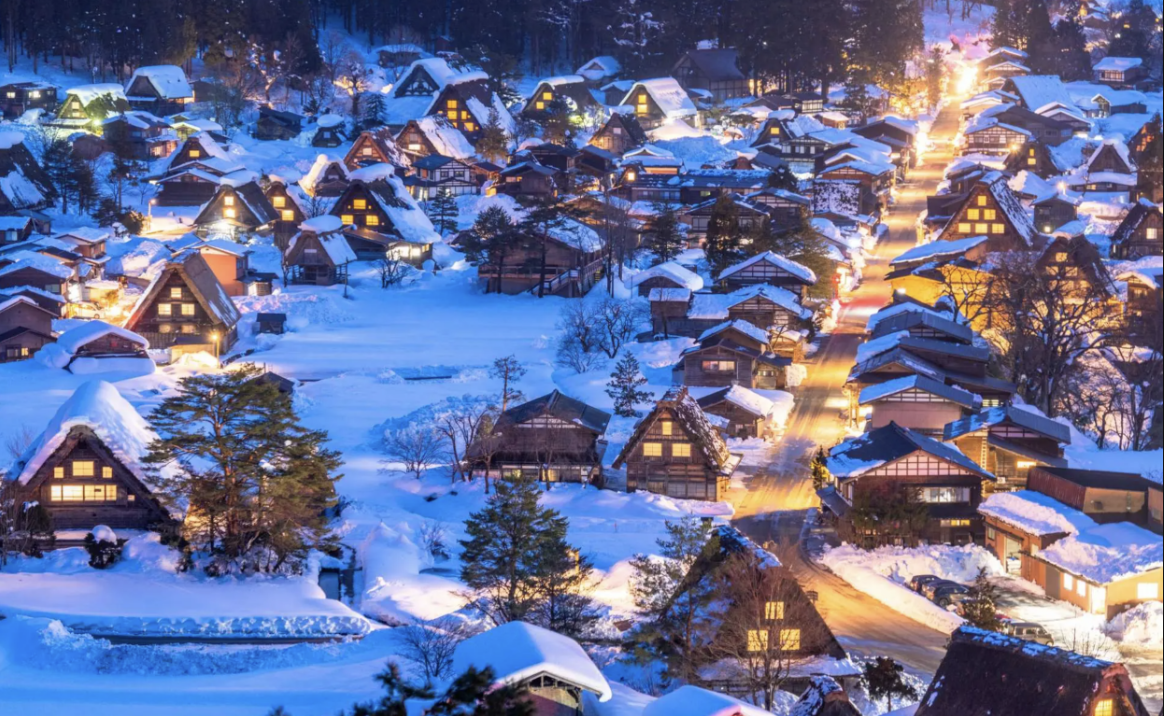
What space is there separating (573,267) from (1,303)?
16.4 metres

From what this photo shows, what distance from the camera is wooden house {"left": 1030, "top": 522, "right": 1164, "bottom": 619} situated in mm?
19812

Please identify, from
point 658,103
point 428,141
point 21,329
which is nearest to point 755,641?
point 21,329

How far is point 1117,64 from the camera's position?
73500 millimetres

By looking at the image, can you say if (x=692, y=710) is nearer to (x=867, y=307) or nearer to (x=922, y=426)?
(x=922, y=426)

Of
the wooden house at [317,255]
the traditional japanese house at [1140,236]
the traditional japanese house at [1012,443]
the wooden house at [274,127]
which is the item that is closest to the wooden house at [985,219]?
the traditional japanese house at [1140,236]

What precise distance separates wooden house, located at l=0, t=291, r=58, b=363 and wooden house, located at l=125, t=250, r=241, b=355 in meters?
2.25

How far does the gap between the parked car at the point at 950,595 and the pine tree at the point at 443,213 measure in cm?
3133

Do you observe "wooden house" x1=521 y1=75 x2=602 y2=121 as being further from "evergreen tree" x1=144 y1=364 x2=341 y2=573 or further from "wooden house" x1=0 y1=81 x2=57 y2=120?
"evergreen tree" x1=144 y1=364 x2=341 y2=573

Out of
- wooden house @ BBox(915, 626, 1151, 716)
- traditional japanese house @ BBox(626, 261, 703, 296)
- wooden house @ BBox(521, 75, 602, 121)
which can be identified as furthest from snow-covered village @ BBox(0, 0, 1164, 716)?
traditional japanese house @ BBox(626, 261, 703, 296)

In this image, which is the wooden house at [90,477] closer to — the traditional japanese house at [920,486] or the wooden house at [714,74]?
the traditional japanese house at [920,486]

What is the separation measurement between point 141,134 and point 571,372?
95.5 ft

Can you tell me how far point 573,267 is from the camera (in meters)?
43.5

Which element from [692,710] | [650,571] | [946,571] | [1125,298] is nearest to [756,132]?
[1125,298]

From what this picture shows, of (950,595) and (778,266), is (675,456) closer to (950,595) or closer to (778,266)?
(950,595)
